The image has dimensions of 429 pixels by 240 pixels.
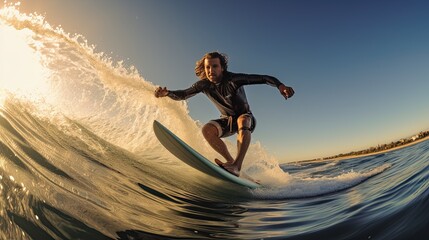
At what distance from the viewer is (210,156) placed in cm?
760

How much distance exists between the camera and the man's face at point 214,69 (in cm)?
526

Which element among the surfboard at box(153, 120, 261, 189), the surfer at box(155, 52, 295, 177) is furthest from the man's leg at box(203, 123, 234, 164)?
the surfboard at box(153, 120, 261, 189)

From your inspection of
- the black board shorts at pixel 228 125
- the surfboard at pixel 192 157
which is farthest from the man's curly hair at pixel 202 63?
the surfboard at pixel 192 157

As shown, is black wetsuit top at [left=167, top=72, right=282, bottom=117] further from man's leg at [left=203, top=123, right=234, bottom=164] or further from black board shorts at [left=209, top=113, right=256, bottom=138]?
man's leg at [left=203, top=123, right=234, bottom=164]

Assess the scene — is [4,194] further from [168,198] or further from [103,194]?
[168,198]

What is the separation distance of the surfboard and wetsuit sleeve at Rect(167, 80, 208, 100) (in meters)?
0.68

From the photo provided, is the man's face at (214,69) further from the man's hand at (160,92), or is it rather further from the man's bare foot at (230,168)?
the man's bare foot at (230,168)

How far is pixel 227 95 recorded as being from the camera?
5.34 meters

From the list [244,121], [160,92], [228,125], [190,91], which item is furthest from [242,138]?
[160,92]

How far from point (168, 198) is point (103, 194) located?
89 cm

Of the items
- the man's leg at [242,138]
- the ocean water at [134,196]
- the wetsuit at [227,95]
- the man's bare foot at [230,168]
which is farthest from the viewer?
the wetsuit at [227,95]

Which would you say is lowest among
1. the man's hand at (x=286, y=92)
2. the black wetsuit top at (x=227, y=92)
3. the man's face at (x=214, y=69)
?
the man's hand at (x=286, y=92)

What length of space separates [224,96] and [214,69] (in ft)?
1.55

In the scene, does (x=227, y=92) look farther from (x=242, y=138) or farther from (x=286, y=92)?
(x=286, y=92)
